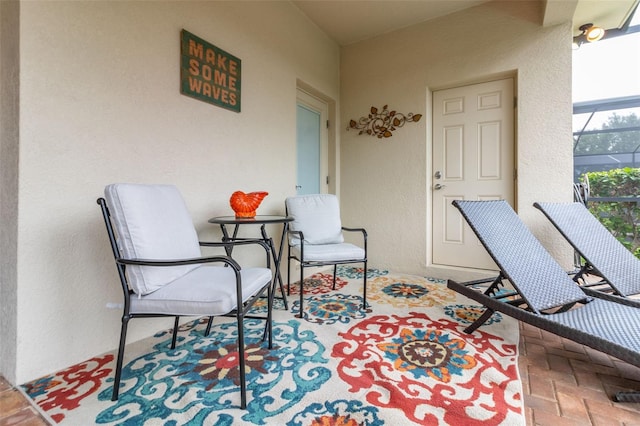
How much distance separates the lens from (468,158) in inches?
127

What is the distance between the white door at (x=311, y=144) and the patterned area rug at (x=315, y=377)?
5.88ft

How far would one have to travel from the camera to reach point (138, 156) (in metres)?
1.77

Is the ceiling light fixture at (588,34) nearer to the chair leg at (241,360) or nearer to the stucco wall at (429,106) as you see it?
the stucco wall at (429,106)

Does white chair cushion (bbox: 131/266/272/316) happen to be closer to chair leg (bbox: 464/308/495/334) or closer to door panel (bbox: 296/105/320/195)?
chair leg (bbox: 464/308/495/334)

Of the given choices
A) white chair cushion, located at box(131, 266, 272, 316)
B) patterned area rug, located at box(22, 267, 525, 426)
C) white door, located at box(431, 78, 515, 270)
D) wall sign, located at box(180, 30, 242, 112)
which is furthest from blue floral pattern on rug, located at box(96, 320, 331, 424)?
white door, located at box(431, 78, 515, 270)

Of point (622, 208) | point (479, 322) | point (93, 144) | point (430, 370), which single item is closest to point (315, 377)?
point (430, 370)

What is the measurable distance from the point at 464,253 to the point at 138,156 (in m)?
3.20

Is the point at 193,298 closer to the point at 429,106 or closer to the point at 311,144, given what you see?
the point at 311,144

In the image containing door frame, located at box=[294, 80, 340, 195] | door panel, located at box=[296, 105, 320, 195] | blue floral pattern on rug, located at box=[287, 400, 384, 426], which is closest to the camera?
blue floral pattern on rug, located at box=[287, 400, 384, 426]

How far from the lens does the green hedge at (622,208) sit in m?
3.52

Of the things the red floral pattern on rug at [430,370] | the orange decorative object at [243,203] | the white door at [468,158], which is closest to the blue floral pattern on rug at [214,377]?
the red floral pattern on rug at [430,370]

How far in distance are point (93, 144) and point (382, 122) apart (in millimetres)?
2928

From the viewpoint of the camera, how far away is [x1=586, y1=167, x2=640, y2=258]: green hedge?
3.52 m

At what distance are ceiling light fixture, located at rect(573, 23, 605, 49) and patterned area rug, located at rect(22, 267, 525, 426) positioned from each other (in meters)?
3.00
